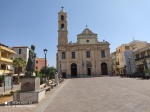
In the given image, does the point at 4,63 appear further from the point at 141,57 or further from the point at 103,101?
the point at 141,57

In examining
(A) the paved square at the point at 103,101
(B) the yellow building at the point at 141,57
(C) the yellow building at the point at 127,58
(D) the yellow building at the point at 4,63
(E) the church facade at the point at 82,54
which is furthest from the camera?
(E) the church facade at the point at 82,54

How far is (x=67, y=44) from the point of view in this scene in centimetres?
5725

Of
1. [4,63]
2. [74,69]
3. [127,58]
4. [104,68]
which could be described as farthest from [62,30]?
[4,63]

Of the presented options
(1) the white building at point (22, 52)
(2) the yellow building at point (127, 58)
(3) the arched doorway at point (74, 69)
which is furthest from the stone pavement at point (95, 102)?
(3) the arched doorway at point (74, 69)

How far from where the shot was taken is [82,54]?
2267 inches

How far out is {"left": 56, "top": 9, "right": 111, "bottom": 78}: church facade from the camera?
184 ft

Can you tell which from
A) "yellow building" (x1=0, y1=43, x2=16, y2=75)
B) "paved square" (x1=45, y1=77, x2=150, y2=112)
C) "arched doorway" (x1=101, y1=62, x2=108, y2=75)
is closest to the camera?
"paved square" (x1=45, y1=77, x2=150, y2=112)

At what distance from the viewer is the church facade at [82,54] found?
5612cm

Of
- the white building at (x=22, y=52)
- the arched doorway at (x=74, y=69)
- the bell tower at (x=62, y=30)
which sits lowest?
the arched doorway at (x=74, y=69)

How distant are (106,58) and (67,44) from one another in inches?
530

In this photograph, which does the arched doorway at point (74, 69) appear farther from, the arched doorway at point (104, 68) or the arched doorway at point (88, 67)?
the arched doorway at point (104, 68)

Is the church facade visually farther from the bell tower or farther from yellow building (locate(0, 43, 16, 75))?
yellow building (locate(0, 43, 16, 75))

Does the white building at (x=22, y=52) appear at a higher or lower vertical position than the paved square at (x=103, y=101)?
higher

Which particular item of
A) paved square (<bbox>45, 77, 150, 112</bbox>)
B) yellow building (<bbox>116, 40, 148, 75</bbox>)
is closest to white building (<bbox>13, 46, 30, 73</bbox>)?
yellow building (<bbox>116, 40, 148, 75</bbox>)
